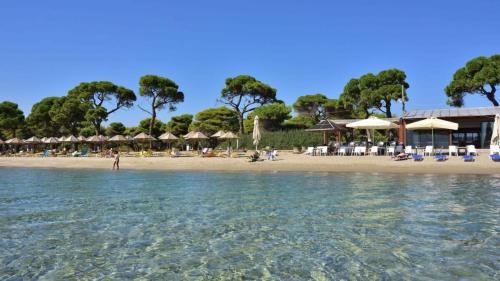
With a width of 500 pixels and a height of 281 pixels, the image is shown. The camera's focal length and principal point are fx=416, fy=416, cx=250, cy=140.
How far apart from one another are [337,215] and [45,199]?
7790mm

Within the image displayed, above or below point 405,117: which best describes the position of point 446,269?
below

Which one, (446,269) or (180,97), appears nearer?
(446,269)

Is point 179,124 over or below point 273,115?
below

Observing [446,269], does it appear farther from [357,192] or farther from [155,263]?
[357,192]

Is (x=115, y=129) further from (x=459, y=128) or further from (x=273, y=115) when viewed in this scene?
(x=459, y=128)

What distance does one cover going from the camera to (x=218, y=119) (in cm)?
4628

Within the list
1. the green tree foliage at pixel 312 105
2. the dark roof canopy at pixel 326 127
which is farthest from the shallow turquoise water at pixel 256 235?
the green tree foliage at pixel 312 105

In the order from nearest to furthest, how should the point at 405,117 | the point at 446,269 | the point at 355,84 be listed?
the point at 446,269, the point at 405,117, the point at 355,84

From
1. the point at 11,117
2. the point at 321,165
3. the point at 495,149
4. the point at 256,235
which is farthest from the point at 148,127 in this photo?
the point at 256,235

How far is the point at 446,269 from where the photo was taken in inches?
183

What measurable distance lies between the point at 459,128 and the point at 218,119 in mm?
26081

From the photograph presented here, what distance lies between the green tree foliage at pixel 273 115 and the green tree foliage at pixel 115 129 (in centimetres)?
1800

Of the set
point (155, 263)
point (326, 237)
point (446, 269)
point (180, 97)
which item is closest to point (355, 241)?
point (326, 237)

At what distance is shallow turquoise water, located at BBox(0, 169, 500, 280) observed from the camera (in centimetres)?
471
